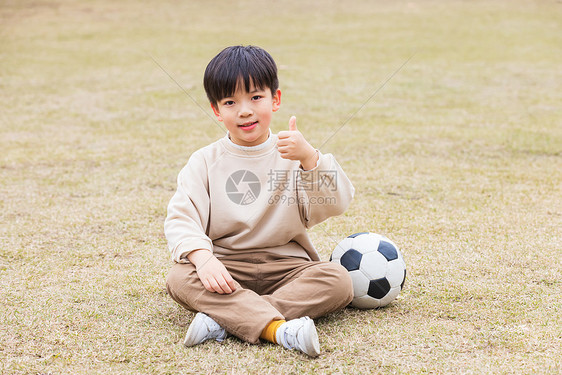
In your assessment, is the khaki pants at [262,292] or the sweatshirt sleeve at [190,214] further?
the sweatshirt sleeve at [190,214]

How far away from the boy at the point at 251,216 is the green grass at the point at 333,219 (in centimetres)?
14

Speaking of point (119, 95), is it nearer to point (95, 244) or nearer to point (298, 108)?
point (298, 108)

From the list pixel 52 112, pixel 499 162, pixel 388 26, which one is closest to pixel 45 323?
pixel 499 162

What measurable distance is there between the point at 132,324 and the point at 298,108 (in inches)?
237

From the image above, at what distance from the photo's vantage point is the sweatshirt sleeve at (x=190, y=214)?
2.60 m

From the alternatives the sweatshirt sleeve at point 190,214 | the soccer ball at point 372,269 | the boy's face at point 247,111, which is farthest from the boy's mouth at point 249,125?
the soccer ball at point 372,269

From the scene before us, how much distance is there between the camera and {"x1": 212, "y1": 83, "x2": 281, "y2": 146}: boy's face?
267 centimetres

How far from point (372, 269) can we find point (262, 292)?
489mm

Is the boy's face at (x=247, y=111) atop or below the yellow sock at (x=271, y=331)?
atop

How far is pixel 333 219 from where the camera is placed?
4.20m

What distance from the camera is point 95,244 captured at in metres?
3.76

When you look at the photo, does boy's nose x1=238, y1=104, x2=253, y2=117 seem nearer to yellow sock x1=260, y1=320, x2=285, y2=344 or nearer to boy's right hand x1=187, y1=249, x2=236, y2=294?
boy's right hand x1=187, y1=249, x2=236, y2=294

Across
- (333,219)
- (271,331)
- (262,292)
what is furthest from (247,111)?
(333,219)

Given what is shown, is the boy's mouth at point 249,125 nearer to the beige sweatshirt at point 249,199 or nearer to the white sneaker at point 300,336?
the beige sweatshirt at point 249,199
